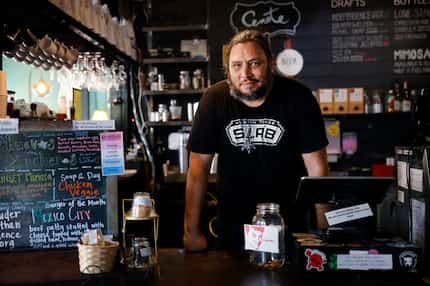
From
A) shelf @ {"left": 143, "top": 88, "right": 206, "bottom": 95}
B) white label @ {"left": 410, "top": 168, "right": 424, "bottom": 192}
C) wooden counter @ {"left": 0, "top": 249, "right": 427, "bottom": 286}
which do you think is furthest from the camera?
shelf @ {"left": 143, "top": 88, "right": 206, "bottom": 95}

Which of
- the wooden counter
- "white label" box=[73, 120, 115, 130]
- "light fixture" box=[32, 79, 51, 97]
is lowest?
the wooden counter

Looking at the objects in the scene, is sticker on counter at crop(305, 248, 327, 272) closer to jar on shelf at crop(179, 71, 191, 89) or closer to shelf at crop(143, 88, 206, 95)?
shelf at crop(143, 88, 206, 95)

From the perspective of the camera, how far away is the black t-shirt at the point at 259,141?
7.07 ft

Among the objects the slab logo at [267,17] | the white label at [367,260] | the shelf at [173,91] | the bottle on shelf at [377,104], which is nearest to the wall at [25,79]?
the shelf at [173,91]

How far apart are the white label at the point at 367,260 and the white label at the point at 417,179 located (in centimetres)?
38

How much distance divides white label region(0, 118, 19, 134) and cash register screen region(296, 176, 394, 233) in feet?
3.26

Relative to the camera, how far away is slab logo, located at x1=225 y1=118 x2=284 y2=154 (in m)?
2.14

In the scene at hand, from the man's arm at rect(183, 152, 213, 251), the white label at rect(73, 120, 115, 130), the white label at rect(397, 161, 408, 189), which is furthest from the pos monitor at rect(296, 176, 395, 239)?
the white label at rect(73, 120, 115, 130)

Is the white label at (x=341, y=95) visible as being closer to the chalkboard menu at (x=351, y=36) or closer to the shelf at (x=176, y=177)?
the chalkboard menu at (x=351, y=36)

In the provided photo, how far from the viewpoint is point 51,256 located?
5.66 ft

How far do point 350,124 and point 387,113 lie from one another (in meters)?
0.38

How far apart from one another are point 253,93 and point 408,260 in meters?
0.92

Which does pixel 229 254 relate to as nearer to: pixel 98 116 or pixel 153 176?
pixel 153 176

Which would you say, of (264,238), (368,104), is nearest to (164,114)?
(368,104)
